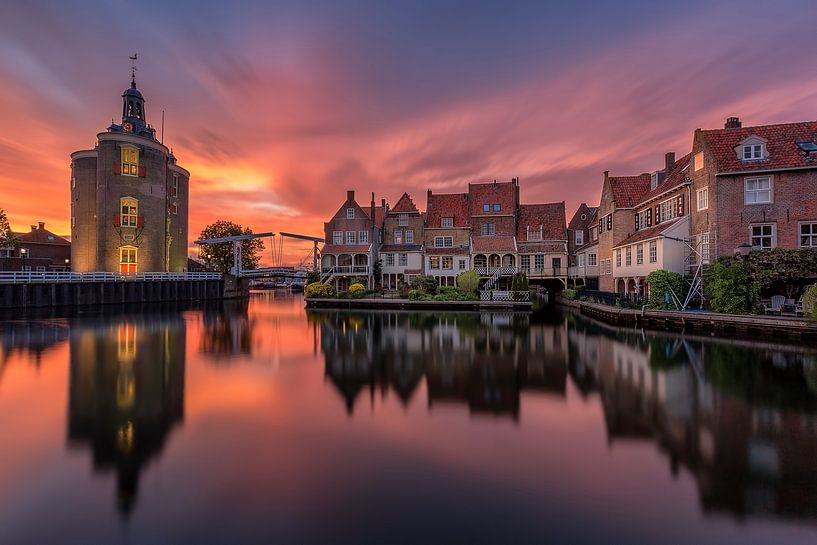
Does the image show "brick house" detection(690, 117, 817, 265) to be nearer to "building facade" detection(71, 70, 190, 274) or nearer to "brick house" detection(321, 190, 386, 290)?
"brick house" detection(321, 190, 386, 290)

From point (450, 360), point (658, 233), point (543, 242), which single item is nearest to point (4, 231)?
point (450, 360)

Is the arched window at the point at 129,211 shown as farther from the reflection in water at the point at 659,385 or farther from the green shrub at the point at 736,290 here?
the green shrub at the point at 736,290

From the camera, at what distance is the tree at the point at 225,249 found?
209 ft

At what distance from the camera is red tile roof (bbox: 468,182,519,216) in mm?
44469

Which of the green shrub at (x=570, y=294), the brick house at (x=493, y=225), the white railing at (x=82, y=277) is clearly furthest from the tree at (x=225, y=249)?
the green shrub at (x=570, y=294)

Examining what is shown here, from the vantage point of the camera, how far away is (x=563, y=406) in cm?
1046

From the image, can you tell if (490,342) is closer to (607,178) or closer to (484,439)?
(484,439)

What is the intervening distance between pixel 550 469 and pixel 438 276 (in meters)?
36.6

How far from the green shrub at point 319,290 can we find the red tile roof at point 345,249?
4.07m

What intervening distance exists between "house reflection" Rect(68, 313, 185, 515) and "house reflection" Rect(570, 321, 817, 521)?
30.4 ft

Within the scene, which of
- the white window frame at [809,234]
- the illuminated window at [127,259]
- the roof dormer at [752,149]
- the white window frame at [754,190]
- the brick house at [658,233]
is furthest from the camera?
the illuminated window at [127,259]

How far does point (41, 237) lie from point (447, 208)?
209 ft

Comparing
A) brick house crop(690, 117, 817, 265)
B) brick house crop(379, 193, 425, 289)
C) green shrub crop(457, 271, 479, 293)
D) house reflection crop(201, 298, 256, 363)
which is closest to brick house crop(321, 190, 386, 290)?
brick house crop(379, 193, 425, 289)

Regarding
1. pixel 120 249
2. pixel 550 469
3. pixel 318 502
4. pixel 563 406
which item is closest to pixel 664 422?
pixel 563 406
